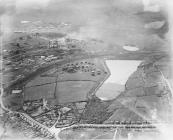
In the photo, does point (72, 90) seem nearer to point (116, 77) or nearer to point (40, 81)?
point (40, 81)

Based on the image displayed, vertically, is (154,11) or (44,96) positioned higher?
(154,11)

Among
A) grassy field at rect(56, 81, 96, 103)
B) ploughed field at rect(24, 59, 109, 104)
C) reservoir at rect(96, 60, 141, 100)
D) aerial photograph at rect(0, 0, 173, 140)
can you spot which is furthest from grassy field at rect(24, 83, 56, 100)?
reservoir at rect(96, 60, 141, 100)

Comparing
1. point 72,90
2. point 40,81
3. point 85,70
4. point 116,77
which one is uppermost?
point 116,77

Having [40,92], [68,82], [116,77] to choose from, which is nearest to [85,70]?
[68,82]

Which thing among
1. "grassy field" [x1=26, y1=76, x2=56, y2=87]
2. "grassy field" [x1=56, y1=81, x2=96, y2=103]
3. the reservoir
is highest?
the reservoir

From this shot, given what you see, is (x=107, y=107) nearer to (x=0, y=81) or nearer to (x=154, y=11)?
(x=0, y=81)

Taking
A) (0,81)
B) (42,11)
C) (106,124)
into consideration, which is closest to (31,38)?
(42,11)

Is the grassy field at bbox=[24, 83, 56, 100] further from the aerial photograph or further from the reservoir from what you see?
the reservoir

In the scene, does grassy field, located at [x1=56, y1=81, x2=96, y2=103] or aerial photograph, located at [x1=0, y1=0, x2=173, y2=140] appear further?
grassy field, located at [x1=56, y1=81, x2=96, y2=103]
